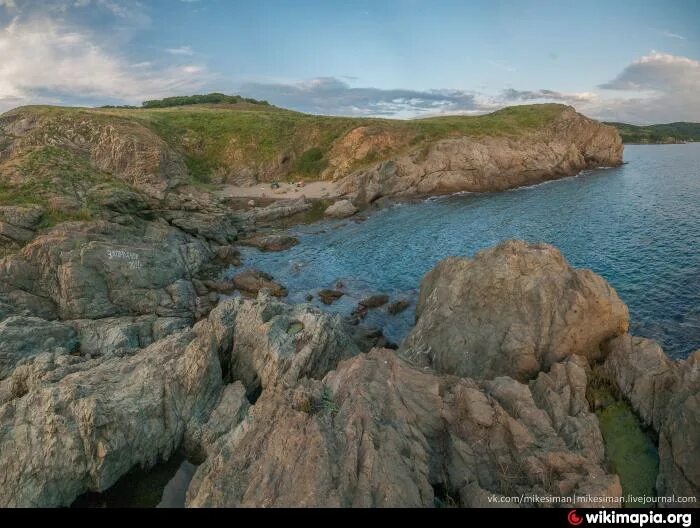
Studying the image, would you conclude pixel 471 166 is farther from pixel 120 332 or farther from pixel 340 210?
pixel 120 332

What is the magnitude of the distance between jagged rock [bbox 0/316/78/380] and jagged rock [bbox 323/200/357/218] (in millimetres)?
50032

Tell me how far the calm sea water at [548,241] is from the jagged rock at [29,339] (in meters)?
19.8

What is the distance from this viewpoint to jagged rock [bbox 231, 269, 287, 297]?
Answer: 1754 inches

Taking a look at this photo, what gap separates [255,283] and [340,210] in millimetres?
33202

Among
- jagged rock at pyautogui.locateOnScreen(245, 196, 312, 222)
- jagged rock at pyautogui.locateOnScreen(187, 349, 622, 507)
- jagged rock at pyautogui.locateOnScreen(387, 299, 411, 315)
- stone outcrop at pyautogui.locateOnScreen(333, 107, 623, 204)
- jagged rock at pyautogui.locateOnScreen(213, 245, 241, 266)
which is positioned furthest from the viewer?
stone outcrop at pyautogui.locateOnScreen(333, 107, 623, 204)

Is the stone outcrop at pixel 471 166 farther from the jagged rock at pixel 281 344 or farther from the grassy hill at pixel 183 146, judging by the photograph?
the jagged rock at pixel 281 344

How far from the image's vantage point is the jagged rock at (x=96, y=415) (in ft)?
57.3

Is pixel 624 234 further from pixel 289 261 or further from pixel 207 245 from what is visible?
pixel 207 245

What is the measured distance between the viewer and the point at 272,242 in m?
60.1

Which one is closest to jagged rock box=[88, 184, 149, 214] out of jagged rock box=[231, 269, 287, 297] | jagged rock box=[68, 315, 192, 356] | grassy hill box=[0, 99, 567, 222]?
grassy hill box=[0, 99, 567, 222]

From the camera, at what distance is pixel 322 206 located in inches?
3206

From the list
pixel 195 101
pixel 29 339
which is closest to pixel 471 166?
pixel 29 339

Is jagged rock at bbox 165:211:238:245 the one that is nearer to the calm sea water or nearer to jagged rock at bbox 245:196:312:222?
the calm sea water
